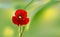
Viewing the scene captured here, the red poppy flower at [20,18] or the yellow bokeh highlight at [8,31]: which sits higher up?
the red poppy flower at [20,18]

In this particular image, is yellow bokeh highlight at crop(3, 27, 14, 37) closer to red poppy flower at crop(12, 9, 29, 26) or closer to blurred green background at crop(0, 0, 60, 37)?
blurred green background at crop(0, 0, 60, 37)

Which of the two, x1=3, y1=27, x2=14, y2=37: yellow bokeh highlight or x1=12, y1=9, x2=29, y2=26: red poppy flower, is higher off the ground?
x1=12, y1=9, x2=29, y2=26: red poppy flower

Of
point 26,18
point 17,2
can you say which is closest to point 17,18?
point 26,18

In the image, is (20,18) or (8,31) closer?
(20,18)

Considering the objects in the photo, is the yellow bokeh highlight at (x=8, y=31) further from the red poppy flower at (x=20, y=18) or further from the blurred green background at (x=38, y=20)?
the red poppy flower at (x=20, y=18)

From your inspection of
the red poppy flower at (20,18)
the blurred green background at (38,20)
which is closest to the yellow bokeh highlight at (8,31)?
the blurred green background at (38,20)

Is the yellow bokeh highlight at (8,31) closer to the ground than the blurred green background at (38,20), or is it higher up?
closer to the ground

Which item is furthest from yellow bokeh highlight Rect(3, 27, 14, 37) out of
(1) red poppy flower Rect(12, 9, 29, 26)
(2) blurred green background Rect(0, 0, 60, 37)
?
(1) red poppy flower Rect(12, 9, 29, 26)

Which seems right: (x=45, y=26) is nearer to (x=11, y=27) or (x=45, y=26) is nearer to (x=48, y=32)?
(x=48, y=32)
